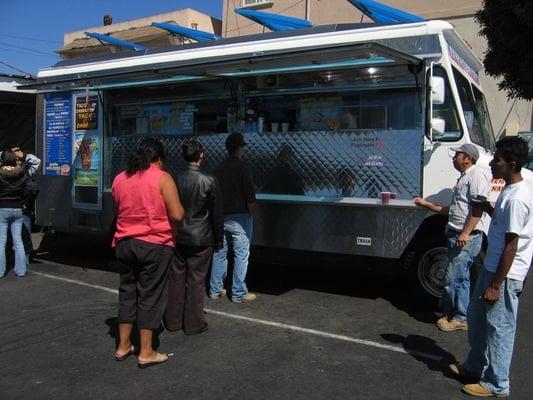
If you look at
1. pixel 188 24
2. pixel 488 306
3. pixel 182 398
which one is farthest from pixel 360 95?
pixel 188 24

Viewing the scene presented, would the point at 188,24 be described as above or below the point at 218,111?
above

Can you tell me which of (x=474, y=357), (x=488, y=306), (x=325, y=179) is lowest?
(x=474, y=357)

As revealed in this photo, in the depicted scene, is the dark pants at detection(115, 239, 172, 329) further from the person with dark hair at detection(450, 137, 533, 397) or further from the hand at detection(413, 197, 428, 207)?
the hand at detection(413, 197, 428, 207)

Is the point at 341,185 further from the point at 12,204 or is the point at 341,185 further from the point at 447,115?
the point at 12,204

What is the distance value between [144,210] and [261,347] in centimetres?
164

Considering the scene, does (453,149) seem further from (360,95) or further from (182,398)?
(182,398)

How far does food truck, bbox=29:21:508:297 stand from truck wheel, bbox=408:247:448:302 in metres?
0.01

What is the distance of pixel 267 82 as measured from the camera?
7.00 meters

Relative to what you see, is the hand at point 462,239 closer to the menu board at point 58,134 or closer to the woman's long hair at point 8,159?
the woman's long hair at point 8,159

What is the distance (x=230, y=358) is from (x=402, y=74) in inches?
140

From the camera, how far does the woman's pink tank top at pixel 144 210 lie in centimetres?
441

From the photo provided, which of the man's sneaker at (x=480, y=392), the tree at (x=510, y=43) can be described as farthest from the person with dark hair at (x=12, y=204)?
the tree at (x=510, y=43)

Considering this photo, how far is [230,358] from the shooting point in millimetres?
4695

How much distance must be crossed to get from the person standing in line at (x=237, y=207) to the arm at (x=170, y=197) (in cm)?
169
